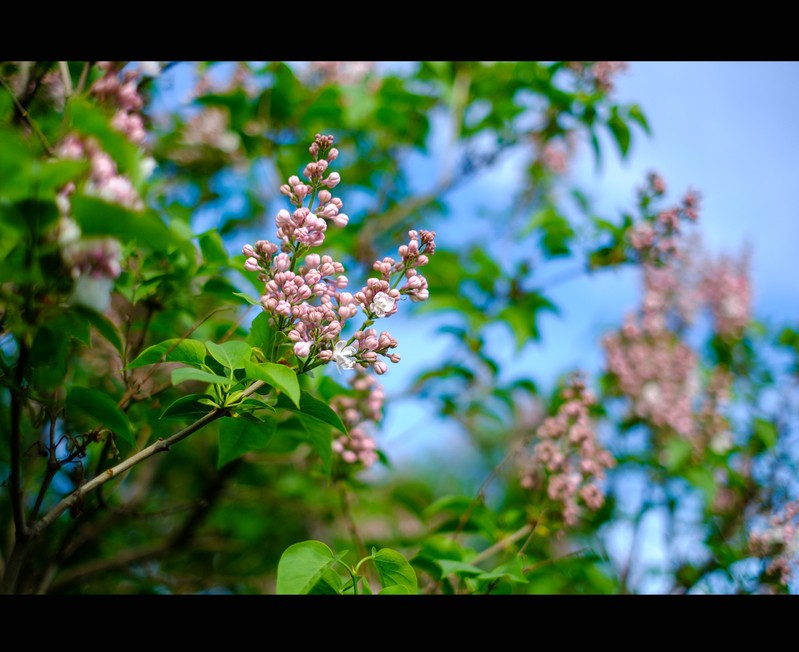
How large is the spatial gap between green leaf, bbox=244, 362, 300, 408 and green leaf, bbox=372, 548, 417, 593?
0.42m

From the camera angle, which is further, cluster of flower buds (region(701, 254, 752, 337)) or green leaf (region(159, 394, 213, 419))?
cluster of flower buds (region(701, 254, 752, 337))

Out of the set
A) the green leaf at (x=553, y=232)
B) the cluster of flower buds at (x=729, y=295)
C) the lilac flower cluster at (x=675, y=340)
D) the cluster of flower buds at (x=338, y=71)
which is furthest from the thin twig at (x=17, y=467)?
the cluster of flower buds at (x=729, y=295)

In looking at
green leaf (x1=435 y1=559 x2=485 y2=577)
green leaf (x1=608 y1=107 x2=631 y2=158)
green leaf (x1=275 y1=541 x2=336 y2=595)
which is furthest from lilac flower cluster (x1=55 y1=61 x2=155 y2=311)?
green leaf (x1=608 y1=107 x2=631 y2=158)

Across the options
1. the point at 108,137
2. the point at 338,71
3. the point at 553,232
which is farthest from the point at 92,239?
the point at 338,71

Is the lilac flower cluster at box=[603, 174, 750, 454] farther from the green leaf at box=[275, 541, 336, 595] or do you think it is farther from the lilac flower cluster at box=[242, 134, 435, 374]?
the green leaf at box=[275, 541, 336, 595]

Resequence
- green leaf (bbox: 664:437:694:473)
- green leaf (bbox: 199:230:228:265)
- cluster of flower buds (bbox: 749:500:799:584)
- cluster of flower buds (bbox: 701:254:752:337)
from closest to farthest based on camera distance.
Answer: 1. green leaf (bbox: 199:230:228:265)
2. cluster of flower buds (bbox: 749:500:799:584)
3. green leaf (bbox: 664:437:694:473)
4. cluster of flower buds (bbox: 701:254:752:337)

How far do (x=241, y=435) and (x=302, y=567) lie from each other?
0.26 m

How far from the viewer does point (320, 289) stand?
3.16 ft

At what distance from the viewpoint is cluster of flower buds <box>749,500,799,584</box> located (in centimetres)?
178

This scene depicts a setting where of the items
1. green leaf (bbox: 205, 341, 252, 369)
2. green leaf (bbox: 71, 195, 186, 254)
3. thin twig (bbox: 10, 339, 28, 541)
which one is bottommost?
thin twig (bbox: 10, 339, 28, 541)

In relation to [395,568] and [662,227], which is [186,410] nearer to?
[395,568]

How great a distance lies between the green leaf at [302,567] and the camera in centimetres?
96
